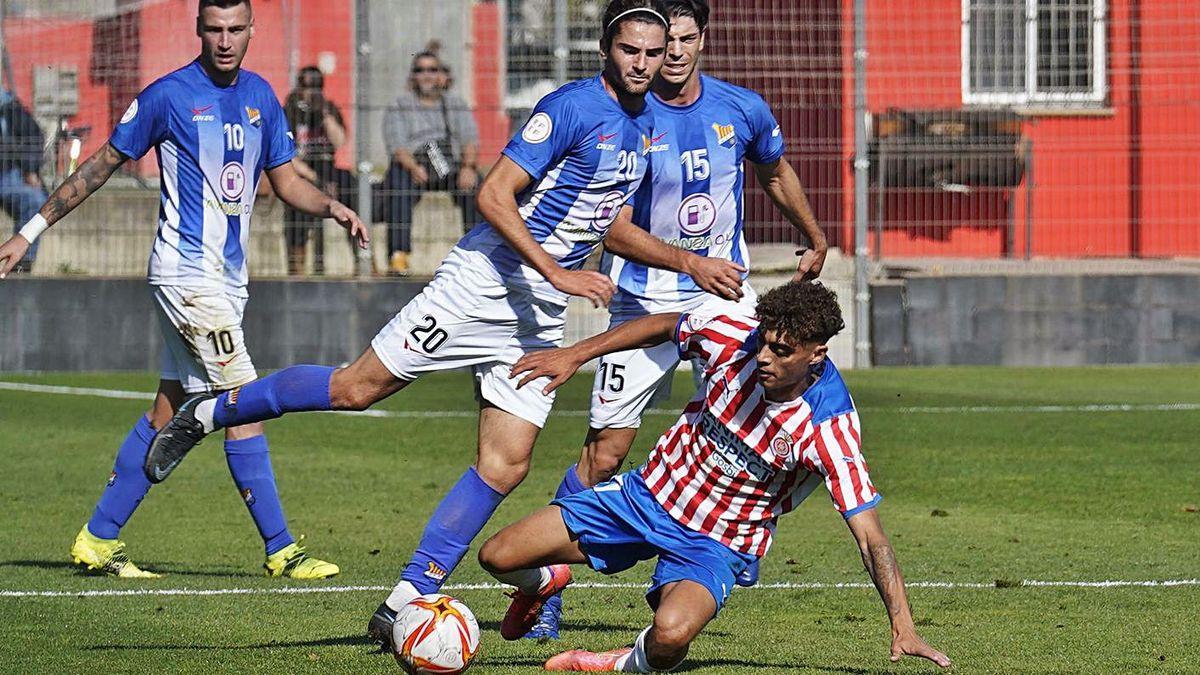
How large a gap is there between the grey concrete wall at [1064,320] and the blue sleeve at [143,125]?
33.9 ft

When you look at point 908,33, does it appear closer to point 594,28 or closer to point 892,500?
point 594,28

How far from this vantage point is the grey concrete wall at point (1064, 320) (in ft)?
56.1

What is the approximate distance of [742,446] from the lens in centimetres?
583

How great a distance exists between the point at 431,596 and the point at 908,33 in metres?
13.3

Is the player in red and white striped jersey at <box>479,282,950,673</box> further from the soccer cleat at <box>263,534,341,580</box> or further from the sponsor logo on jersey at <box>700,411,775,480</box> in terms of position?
the soccer cleat at <box>263,534,341,580</box>

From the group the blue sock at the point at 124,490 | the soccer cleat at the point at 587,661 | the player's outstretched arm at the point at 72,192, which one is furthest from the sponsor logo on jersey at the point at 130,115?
the soccer cleat at the point at 587,661

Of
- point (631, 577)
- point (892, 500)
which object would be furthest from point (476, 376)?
point (892, 500)

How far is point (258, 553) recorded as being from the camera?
8633 millimetres

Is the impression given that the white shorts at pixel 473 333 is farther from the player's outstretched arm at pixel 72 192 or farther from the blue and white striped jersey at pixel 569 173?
the player's outstretched arm at pixel 72 192

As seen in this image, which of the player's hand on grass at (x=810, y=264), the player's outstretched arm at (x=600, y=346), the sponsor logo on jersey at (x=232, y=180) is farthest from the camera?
the sponsor logo on jersey at (x=232, y=180)

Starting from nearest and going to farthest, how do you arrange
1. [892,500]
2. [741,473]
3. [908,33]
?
[741,473], [892,500], [908,33]

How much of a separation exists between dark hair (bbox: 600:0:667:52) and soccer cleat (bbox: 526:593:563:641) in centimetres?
197

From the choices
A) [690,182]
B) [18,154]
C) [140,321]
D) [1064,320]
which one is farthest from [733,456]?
[18,154]

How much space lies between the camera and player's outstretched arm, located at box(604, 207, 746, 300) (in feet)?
21.8
